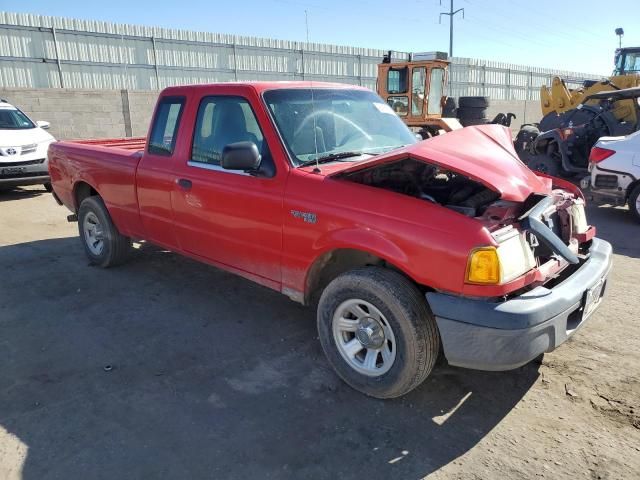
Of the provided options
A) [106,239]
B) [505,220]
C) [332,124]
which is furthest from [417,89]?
[505,220]

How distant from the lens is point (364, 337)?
3207mm

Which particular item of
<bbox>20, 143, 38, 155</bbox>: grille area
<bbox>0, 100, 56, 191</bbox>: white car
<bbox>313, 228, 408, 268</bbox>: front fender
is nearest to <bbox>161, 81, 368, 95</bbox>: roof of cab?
<bbox>313, 228, 408, 268</bbox>: front fender

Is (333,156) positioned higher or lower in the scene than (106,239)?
higher

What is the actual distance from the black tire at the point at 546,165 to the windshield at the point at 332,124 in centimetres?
720

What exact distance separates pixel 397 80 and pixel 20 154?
978 centimetres

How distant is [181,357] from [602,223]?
22.4ft

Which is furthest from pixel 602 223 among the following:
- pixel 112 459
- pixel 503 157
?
pixel 112 459

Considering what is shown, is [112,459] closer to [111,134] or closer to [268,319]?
[268,319]

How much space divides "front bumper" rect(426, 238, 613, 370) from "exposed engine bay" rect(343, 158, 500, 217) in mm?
649

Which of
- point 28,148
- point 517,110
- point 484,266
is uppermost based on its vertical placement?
point 517,110

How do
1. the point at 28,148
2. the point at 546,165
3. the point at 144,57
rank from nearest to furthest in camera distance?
the point at 28,148 → the point at 546,165 → the point at 144,57

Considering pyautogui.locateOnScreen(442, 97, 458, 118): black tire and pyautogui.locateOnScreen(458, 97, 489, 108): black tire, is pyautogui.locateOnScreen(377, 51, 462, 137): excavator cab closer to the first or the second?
pyautogui.locateOnScreen(442, 97, 458, 118): black tire

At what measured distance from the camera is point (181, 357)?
378 centimetres

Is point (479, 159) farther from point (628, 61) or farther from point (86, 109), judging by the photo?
point (628, 61)
